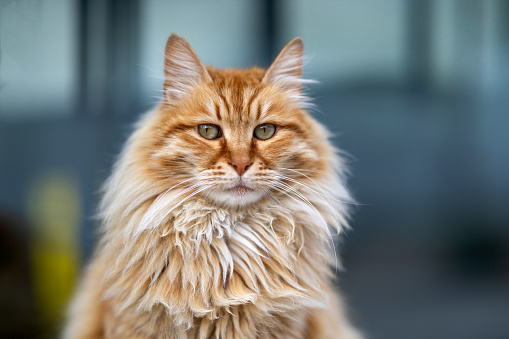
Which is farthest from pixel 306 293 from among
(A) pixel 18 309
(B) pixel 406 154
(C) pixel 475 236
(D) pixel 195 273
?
(C) pixel 475 236

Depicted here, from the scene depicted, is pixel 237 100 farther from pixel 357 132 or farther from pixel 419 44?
pixel 419 44

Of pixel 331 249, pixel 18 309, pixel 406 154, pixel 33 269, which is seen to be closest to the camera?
pixel 331 249

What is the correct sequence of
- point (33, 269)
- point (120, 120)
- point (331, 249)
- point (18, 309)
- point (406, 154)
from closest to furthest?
1. point (331, 249)
2. point (18, 309)
3. point (33, 269)
4. point (120, 120)
5. point (406, 154)

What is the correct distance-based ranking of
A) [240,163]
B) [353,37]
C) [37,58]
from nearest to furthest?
[240,163]
[37,58]
[353,37]

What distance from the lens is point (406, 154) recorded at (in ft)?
7.72

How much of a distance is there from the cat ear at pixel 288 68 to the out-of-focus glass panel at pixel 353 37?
100 centimetres

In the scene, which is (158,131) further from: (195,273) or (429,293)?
(429,293)

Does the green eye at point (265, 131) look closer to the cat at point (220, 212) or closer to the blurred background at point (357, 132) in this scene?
the cat at point (220, 212)

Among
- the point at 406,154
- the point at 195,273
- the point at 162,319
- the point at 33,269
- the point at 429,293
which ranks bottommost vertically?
the point at 429,293

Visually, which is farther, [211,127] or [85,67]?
[85,67]

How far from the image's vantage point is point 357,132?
7.59 feet

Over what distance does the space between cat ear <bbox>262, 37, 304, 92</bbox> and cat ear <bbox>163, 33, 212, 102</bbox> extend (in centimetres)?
16

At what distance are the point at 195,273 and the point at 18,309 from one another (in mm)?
1156

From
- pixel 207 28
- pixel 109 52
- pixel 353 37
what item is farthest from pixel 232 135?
pixel 353 37
